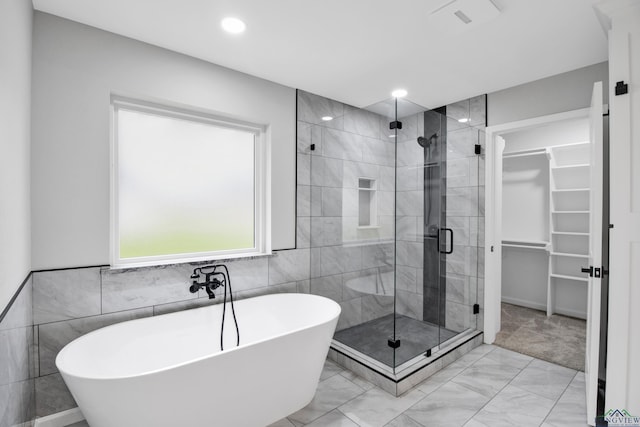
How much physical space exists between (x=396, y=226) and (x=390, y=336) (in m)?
0.94

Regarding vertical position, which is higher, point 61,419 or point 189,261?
point 189,261

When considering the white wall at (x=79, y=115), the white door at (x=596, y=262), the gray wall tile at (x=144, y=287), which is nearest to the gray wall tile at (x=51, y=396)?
the gray wall tile at (x=144, y=287)

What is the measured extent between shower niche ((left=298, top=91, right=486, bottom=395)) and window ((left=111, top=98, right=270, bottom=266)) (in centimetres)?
54

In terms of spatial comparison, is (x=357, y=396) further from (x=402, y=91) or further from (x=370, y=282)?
(x=402, y=91)

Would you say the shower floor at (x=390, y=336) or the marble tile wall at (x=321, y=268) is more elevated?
the marble tile wall at (x=321, y=268)

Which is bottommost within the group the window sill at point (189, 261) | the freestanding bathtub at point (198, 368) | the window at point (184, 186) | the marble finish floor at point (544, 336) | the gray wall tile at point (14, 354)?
the marble finish floor at point (544, 336)

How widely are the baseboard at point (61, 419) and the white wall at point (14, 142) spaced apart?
3.14ft

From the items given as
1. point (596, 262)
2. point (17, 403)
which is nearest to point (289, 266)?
point (17, 403)

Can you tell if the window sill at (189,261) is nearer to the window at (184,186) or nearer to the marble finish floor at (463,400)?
the window at (184,186)

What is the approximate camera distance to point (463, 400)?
88.7 inches

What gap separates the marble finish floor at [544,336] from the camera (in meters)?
2.91

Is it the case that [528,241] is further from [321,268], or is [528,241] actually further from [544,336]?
[321,268]

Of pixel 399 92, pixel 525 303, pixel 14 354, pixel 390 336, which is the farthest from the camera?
pixel 525 303

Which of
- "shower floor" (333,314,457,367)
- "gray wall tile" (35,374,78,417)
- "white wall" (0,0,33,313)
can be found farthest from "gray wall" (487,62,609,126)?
"gray wall tile" (35,374,78,417)
